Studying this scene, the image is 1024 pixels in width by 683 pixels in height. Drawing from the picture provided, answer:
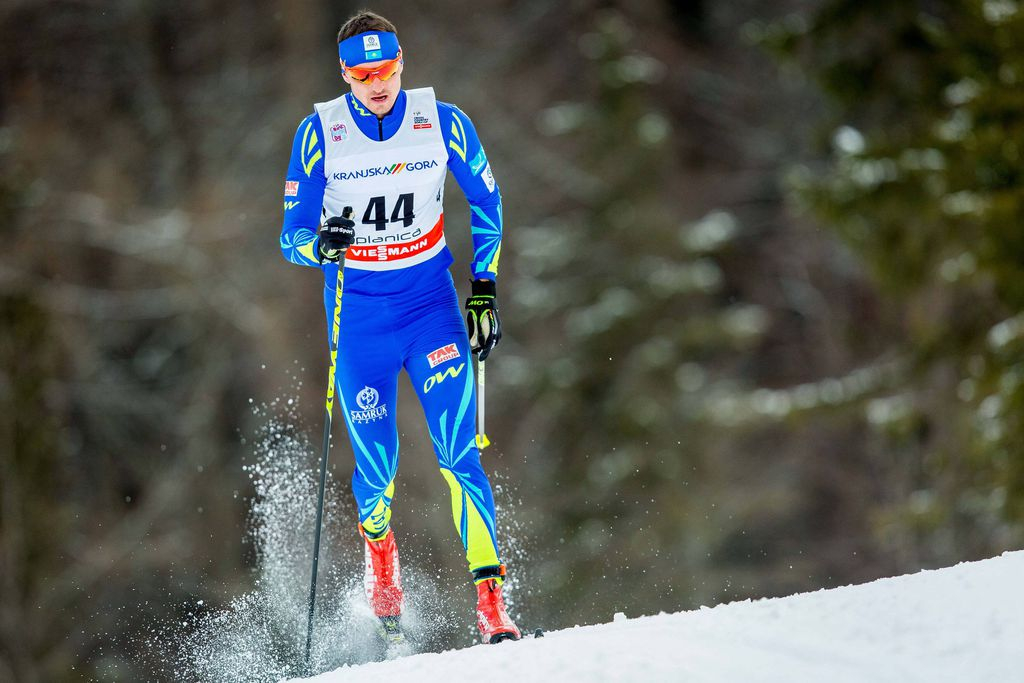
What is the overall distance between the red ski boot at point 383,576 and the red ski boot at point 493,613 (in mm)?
961

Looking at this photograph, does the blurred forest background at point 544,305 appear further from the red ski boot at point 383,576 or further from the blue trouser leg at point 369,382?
the blue trouser leg at point 369,382

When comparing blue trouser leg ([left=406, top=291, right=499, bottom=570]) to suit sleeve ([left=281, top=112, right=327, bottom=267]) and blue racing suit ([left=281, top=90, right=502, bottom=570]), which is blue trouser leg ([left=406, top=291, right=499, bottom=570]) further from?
suit sleeve ([left=281, top=112, right=327, bottom=267])

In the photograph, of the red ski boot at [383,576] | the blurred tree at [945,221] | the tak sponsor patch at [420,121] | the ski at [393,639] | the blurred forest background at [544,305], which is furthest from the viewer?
the blurred forest background at [544,305]

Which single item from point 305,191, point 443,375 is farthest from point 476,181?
point 443,375

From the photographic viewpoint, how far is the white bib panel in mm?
6125

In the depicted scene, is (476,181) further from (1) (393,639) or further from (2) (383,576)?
(1) (393,639)

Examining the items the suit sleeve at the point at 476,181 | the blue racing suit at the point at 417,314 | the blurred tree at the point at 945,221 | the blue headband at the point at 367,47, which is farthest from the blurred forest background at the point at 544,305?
the blue headband at the point at 367,47

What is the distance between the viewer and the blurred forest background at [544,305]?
1966 cm

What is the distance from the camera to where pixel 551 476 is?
23.6m

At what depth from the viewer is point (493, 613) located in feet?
20.1

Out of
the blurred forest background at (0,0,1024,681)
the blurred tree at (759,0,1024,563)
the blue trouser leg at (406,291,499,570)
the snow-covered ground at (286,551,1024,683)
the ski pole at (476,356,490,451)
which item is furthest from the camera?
the blurred forest background at (0,0,1024,681)

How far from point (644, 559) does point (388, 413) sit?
55.3ft

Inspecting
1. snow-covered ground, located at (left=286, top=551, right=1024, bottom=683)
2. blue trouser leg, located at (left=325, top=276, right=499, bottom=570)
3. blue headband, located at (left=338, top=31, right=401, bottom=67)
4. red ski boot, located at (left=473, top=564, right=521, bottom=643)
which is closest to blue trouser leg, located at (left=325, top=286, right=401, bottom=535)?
blue trouser leg, located at (left=325, top=276, right=499, bottom=570)

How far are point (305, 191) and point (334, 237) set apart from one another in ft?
1.23
